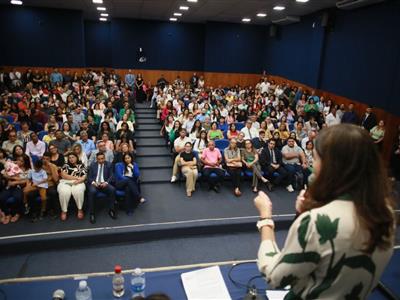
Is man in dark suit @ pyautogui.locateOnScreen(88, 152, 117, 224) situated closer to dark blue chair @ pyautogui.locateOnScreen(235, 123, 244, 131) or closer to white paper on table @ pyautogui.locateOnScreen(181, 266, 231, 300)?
white paper on table @ pyautogui.locateOnScreen(181, 266, 231, 300)

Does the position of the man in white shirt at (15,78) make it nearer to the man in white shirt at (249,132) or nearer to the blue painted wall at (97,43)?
the blue painted wall at (97,43)

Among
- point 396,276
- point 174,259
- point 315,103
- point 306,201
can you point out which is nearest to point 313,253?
point 306,201

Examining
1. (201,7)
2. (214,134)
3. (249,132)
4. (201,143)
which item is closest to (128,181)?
(201,143)

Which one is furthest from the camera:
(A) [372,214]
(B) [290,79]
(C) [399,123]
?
(B) [290,79]

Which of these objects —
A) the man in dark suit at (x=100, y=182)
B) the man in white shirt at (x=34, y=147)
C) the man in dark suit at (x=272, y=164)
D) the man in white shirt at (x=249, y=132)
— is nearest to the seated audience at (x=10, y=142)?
the man in white shirt at (x=34, y=147)

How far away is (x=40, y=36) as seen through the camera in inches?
511

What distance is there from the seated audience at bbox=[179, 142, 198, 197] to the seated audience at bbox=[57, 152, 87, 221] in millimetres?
1721

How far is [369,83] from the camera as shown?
8.65 meters

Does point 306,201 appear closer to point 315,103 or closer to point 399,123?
point 399,123

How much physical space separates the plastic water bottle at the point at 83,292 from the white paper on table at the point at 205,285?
0.64 metres

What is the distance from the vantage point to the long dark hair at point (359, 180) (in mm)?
815

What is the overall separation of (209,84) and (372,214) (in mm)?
15573

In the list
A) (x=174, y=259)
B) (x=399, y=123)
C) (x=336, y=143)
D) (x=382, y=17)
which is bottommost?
(x=174, y=259)

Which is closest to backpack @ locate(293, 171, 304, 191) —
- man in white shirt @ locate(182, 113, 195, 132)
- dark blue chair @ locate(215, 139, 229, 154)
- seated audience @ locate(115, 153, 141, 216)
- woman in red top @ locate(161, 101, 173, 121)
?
dark blue chair @ locate(215, 139, 229, 154)
